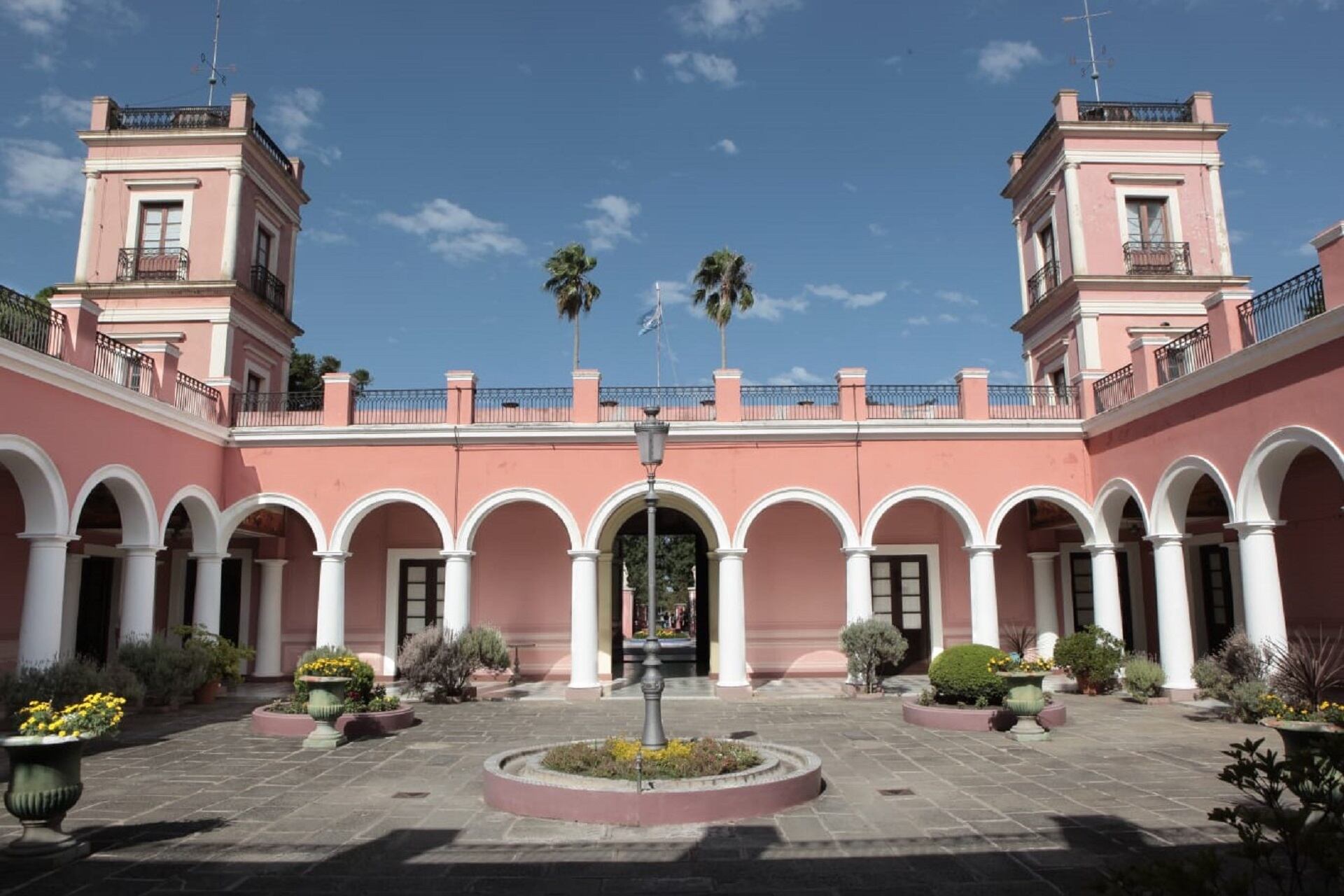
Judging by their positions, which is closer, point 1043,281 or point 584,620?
point 584,620

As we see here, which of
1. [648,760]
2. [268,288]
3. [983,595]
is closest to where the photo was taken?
[648,760]

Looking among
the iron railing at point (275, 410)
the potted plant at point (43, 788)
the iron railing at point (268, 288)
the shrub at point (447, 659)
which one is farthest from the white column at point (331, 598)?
the potted plant at point (43, 788)

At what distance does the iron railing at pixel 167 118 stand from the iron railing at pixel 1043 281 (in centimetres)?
1700

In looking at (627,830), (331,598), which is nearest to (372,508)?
(331,598)

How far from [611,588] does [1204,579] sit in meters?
10.5

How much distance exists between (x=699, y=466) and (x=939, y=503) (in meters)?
4.13

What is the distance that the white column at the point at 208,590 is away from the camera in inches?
562

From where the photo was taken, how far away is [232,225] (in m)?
17.1

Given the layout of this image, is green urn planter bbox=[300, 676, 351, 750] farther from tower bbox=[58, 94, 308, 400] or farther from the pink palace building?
tower bbox=[58, 94, 308, 400]

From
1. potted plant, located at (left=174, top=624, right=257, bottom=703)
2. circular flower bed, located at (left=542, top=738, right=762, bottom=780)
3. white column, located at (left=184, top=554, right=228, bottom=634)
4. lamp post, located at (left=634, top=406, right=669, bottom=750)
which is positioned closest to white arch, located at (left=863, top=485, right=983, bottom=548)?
lamp post, located at (left=634, top=406, right=669, bottom=750)

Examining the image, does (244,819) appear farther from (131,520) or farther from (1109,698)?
(1109,698)

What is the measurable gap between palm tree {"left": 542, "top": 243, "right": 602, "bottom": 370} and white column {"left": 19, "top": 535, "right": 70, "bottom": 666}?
63.6 feet

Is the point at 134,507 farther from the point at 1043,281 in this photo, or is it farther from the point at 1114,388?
the point at 1043,281

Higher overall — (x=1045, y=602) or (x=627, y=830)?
(x=1045, y=602)
